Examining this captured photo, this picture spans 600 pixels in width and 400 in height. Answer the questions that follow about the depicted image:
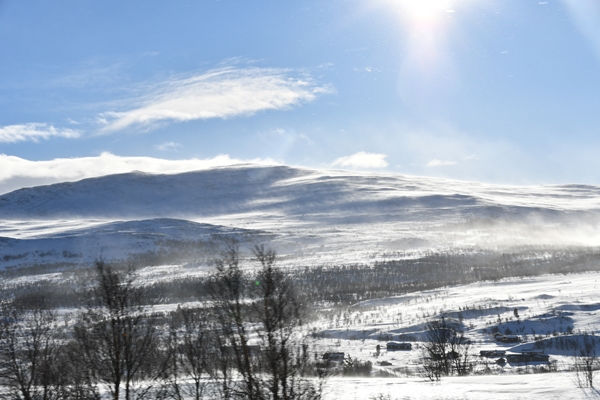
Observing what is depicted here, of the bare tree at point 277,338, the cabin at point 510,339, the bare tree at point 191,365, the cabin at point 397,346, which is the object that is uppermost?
the bare tree at point 277,338

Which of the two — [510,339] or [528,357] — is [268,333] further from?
[510,339]

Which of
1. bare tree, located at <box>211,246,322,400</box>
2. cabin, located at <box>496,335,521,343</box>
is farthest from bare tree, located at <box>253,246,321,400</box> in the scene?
cabin, located at <box>496,335,521,343</box>

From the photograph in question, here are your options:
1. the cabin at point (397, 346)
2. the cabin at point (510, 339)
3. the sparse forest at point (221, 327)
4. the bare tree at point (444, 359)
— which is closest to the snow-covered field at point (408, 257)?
the cabin at point (397, 346)

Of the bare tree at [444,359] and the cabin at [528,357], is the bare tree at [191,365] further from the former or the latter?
the cabin at [528,357]

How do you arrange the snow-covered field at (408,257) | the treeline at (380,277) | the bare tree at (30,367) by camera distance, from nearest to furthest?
the bare tree at (30,367) < the snow-covered field at (408,257) < the treeline at (380,277)

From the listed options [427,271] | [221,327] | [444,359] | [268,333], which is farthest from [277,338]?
[427,271]

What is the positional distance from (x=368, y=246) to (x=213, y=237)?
169 ft

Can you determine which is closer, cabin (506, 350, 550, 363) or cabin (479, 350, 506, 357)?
cabin (506, 350, 550, 363)

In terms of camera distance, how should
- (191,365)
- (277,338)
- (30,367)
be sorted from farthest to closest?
(191,365) < (30,367) < (277,338)

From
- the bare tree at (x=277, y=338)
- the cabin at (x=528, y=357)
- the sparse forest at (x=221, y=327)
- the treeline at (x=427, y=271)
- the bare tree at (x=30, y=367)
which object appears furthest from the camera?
the treeline at (x=427, y=271)

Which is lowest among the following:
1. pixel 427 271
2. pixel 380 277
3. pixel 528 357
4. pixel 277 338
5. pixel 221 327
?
pixel 528 357

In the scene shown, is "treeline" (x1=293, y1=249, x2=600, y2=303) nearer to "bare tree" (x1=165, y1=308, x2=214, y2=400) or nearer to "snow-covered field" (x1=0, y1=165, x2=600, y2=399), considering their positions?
"snow-covered field" (x1=0, y1=165, x2=600, y2=399)

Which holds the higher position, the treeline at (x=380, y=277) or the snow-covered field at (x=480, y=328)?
the treeline at (x=380, y=277)

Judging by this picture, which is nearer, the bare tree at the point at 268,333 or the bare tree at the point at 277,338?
the bare tree at the point at 268,333
